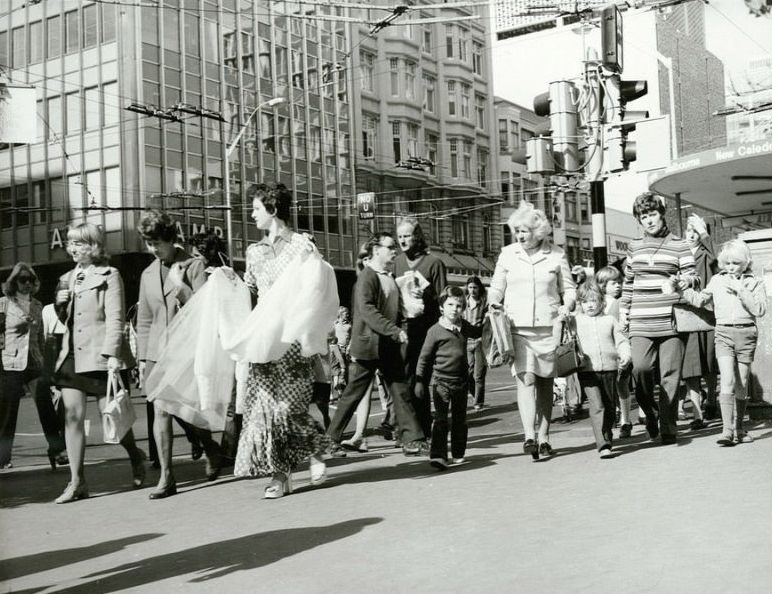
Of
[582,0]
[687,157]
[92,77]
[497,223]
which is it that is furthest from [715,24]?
[497,223]

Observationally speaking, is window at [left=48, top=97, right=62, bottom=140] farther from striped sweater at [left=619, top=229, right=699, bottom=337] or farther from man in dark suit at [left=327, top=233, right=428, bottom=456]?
striped sweater at [left=619, top=229, right=699, bottom=337]

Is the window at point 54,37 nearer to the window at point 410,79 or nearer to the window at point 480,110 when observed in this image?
the window at point 410,79

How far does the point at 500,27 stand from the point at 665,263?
34.5ft

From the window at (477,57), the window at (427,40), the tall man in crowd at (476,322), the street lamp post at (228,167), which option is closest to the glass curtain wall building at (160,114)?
the street lamp post at (228,167)

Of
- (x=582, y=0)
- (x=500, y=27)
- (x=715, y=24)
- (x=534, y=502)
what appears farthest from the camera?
(x=500, y=27)

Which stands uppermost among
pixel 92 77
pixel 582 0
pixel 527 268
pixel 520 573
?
pixel 92 77

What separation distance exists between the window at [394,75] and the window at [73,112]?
1003 cm

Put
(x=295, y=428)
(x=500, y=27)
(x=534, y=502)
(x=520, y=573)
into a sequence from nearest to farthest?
(x=520, y=573) < (x=534, y=502) < (x=295, y=428) < (x=500, y=27)

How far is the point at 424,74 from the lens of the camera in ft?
107

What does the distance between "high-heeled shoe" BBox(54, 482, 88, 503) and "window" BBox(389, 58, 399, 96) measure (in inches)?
1030

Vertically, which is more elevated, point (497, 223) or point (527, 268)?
point (497, 223)

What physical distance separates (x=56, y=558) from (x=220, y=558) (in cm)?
82

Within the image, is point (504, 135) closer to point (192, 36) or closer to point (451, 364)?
point (192, 36)

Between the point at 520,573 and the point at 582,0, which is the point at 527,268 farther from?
the point at 582,0
